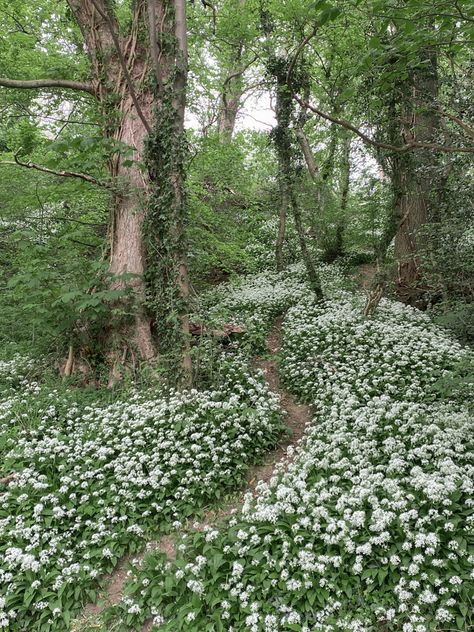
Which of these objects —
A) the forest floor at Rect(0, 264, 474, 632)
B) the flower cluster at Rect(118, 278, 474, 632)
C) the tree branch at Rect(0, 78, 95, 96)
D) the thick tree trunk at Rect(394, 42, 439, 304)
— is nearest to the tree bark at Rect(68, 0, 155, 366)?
the tree branch at Rect(0, 78, 95, 96)

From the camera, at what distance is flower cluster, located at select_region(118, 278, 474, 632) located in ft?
11.7

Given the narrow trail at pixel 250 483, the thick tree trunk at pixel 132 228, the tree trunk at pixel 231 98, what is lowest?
the narrow trail at pixel 250 483

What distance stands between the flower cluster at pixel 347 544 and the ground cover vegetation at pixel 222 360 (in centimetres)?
2

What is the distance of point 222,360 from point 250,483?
2691mm

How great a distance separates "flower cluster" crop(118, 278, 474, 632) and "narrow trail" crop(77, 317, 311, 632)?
259mm

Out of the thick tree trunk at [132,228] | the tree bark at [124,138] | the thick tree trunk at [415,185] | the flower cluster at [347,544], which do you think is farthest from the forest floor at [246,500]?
the thick tree trunk at [415,185]

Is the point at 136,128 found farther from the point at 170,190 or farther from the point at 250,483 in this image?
the point at 250,483

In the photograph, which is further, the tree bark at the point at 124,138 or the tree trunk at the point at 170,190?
the tree bark at the point at 124,138

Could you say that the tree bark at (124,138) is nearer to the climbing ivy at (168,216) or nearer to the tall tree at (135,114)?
the tall tree at (135,114)

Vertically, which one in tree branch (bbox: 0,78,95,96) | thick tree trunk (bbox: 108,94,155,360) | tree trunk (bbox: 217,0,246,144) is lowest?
thick tree trunk (bbox: 108,94,155,360)

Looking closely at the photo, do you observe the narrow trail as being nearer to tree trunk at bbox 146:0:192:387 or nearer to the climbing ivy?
tree trunk at bbox 146:0:192:387

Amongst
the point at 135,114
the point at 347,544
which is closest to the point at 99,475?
the point at 347,544

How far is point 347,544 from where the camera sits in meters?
3.87

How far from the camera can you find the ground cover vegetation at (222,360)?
3939 mm
